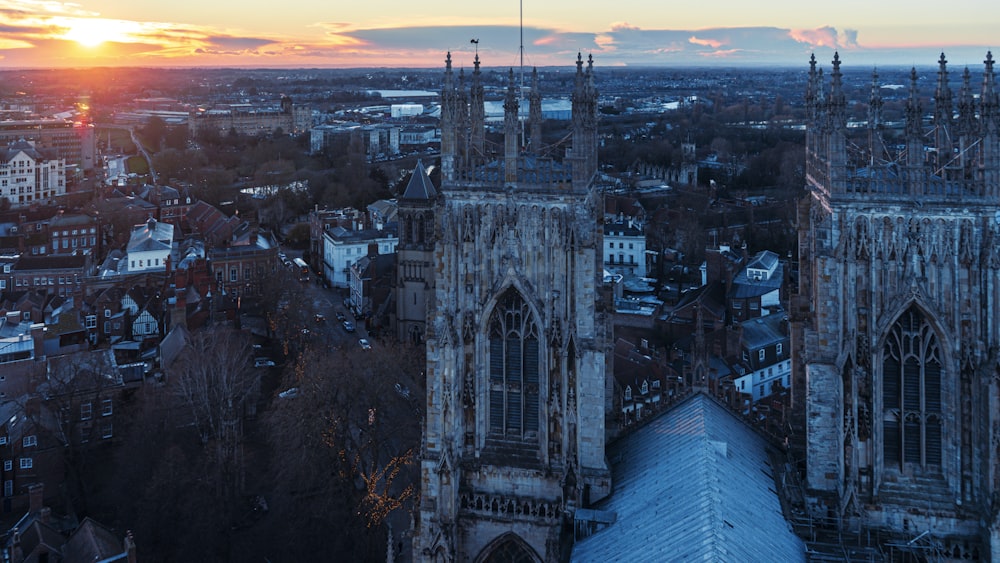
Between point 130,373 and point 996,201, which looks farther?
point 130,373

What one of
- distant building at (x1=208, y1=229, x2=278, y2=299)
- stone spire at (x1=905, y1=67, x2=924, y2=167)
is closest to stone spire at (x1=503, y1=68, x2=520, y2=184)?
stone spire at (x1=905, y1=67, x2=924, y2=167)

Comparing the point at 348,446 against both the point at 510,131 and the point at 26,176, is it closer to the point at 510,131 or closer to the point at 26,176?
the point at 510,131

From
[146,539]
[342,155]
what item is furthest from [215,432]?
[342,155]

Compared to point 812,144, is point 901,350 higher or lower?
lower

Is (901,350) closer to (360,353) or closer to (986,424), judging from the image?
(986,424)

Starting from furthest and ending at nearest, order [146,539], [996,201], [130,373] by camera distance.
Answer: [130,373] < [146,539] < [996,201]

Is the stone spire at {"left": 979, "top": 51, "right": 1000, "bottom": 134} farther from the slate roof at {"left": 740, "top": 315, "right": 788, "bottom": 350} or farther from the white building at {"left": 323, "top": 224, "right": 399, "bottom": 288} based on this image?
the white building at {"left": 323, "top": 224, "right": 399, "bottom": 288}
